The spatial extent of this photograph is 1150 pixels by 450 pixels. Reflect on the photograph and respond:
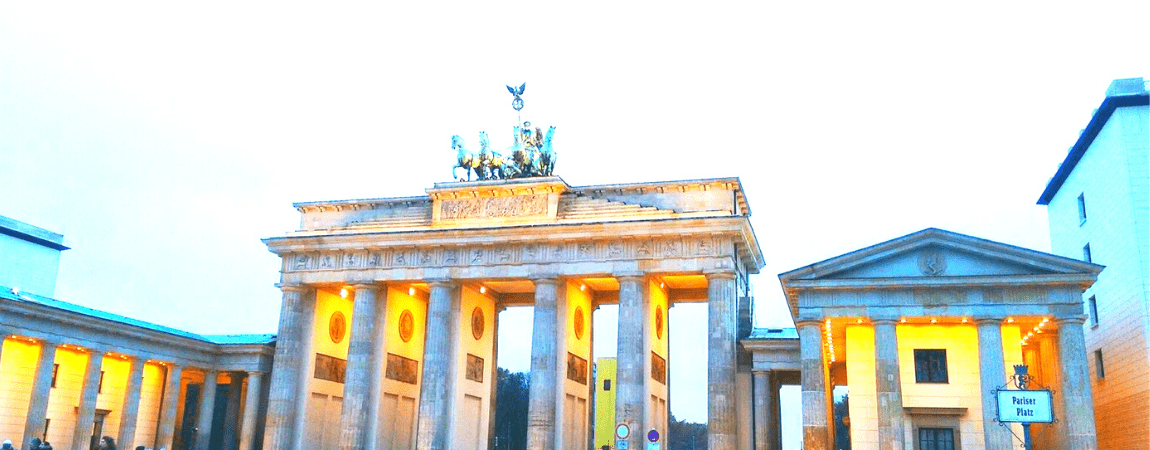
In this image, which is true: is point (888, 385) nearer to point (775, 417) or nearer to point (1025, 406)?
point (775, 417)

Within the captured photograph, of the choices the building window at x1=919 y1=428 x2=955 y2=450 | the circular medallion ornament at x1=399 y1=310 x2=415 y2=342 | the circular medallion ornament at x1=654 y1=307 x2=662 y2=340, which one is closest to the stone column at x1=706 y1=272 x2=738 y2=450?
the circular medallion ornament at x1=654 y1=307 x2=662 y2=340

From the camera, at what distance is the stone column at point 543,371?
3881 centimetres

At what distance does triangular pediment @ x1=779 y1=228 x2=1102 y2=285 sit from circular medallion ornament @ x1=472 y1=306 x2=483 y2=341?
61.3 feet

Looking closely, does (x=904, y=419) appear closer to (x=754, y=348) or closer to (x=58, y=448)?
(x=754, y=348)

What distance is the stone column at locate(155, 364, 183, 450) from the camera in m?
43.4

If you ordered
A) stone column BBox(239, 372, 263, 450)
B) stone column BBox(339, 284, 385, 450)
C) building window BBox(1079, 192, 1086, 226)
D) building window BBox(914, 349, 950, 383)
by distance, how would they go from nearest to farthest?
building window BBox(914, 349, 950, 383) → building window BBox(1079, 192, 1086, 226) → stone column BBox(339, 284, 385, 450) → stone column BBox(239, 372, 263, 450)

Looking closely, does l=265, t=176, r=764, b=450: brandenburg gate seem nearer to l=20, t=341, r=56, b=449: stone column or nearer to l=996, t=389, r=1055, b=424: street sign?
l=20, t=341, r=56, b=449: stone column

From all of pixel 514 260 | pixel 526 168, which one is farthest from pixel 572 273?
pixel 526 168

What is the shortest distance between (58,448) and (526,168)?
23418 mm

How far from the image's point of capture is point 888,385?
28578 millimetres

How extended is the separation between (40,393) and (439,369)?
15638mm

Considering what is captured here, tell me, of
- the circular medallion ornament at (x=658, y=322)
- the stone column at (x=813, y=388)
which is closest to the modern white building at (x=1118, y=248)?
the stone column at (x=813, y=388)

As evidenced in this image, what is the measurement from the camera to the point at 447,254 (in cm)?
4203

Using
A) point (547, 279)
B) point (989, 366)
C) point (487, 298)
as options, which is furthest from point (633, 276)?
point (989, 366)
